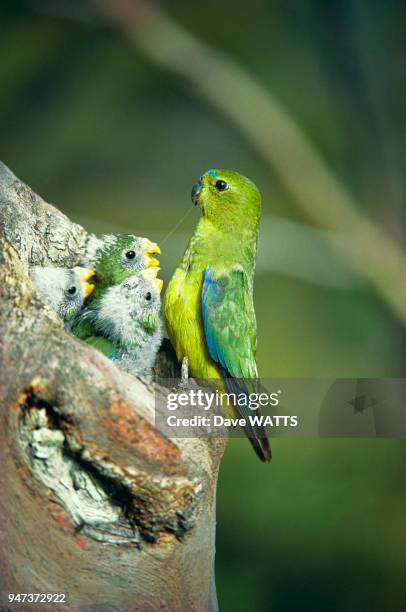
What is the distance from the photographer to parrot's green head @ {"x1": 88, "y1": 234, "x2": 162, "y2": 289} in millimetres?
A: 2936

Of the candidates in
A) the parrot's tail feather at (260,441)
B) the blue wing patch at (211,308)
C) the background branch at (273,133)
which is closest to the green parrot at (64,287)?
the blue wing patch at (211,308)

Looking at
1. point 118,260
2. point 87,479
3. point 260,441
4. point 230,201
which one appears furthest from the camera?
point 230,201

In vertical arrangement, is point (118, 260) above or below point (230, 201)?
below

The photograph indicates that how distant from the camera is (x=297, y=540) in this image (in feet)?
14.9

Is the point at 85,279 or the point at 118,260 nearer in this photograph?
the point at 85,279

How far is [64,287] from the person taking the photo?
2.73 m

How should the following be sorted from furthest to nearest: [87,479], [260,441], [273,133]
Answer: [273,133], [260,441], [87,479]

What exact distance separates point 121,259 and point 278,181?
8.66 ft

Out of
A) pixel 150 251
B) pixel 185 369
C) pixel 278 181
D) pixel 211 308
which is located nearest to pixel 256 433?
pixel 185 369

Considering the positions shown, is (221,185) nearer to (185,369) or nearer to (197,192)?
(197,192)

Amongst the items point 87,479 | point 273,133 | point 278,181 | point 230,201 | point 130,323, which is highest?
point 273,133

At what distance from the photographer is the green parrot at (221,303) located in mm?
2844

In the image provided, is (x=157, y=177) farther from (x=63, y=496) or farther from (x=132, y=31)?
(x=63, y=496)

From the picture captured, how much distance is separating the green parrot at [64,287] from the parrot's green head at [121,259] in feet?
0.40
